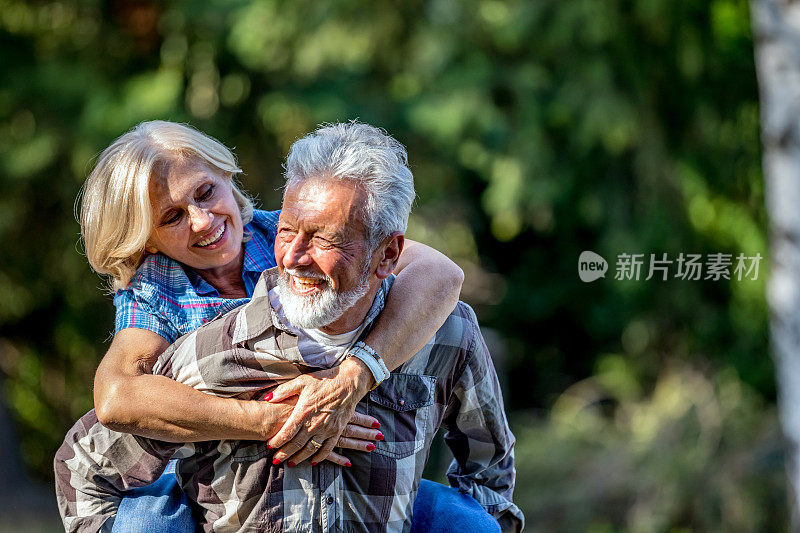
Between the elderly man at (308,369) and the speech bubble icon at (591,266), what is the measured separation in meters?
5.33

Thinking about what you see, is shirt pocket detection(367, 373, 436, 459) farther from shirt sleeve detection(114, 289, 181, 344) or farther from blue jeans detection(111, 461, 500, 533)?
shirt sleeve detection(114, 289, 181, 344)

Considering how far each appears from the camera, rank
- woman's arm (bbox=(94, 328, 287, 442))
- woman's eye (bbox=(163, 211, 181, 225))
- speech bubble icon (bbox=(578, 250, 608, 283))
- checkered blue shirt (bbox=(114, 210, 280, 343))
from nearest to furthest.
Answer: woman's arm (bbox=(94, 328, 287, 442))
checkered blue shirt (bbox=(114, 210, 280, 343))
woman's eye (bbox=(163, 211, 181, 225))
speech bubble icon (bbox=(578, 250, 608, 283))

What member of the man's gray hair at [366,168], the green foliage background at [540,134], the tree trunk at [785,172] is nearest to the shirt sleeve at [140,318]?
the man's gray hair at [366,168]

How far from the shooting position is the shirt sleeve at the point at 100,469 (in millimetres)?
1930

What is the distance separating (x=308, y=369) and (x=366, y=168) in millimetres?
448

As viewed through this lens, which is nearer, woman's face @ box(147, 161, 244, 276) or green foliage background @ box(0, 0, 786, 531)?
woman's face @ box(147, 161, 244, 276)

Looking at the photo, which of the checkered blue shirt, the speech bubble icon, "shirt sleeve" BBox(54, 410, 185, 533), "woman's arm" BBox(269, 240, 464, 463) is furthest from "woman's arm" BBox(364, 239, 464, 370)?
the speech bubble icon

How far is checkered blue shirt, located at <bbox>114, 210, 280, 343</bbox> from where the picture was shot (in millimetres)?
2045

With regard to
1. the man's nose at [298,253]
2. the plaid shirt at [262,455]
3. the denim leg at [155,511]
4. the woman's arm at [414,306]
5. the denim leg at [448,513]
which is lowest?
the denim leg at [448,513]

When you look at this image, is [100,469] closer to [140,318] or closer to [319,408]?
[140,318]

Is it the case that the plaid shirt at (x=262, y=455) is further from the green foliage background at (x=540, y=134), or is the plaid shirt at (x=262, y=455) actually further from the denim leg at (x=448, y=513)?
the green foliage background at (x=540, y=134)

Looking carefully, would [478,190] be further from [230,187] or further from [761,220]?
[230,187]

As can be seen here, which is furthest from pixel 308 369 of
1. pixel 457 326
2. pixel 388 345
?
pixel 457 326

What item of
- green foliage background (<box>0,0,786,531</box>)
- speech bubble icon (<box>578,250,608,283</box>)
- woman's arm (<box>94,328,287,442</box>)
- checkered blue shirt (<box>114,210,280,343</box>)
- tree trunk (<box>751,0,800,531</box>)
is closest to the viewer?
woman's arm (<box>94,328,287,442</box>)
